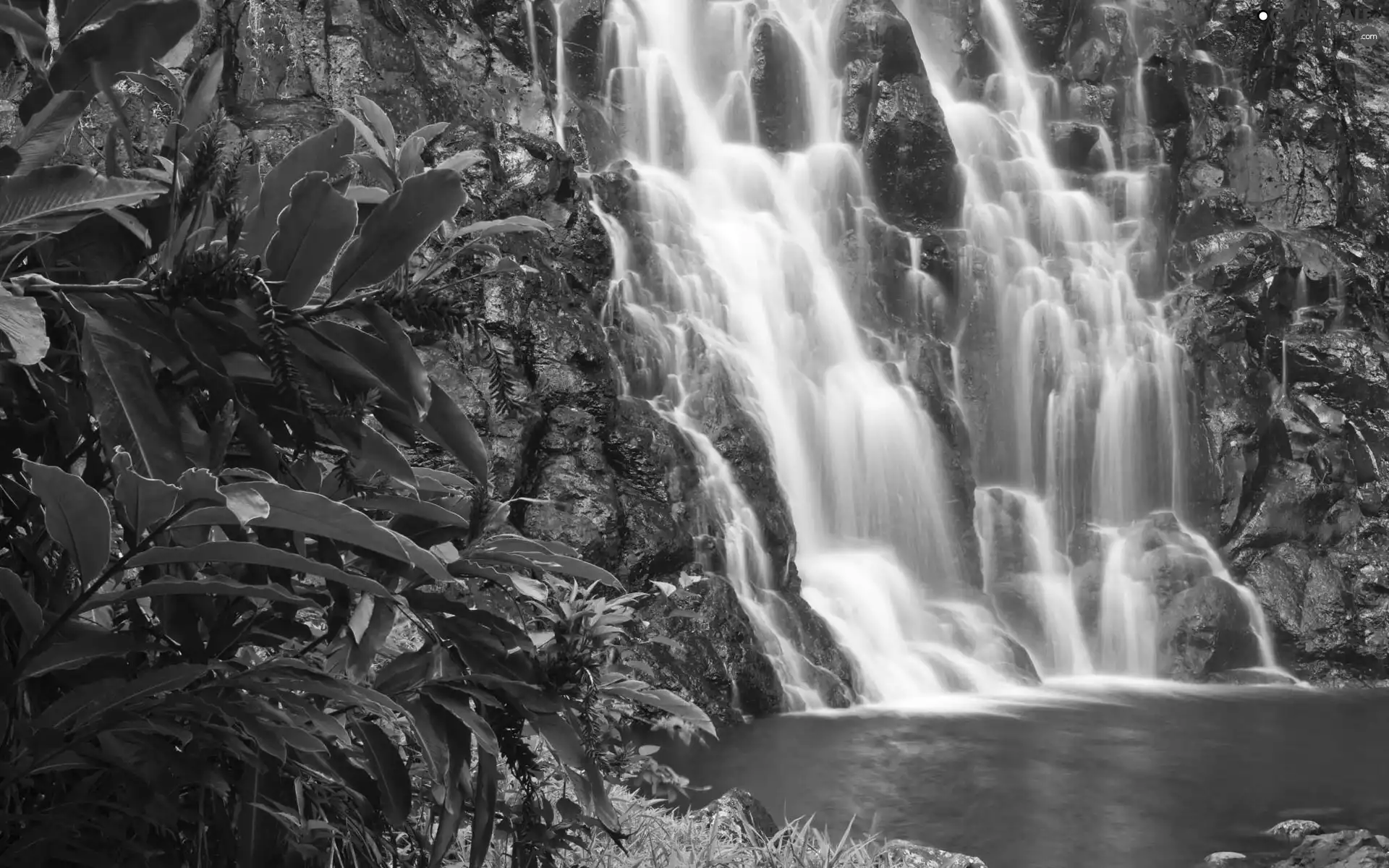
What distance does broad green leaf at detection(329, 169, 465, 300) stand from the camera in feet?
4.93

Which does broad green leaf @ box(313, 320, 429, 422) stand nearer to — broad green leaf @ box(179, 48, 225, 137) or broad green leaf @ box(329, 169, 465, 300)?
broad green leaf @ box(329, 169, 465, 300)

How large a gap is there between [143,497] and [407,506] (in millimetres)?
575

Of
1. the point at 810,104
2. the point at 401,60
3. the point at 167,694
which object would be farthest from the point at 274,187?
the point at 810,104

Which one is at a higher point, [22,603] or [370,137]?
[370,137]

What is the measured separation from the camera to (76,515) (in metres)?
1.41

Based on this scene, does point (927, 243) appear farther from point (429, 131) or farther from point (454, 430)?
point (454, 430)

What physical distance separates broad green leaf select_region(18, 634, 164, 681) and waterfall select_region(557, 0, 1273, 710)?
10.7m

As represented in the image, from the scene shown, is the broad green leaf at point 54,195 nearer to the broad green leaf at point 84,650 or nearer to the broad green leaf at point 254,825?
the broad green leaf at point 84,650

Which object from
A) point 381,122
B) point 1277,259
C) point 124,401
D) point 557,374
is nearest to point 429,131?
point 381,122

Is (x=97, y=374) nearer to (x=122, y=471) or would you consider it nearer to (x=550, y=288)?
(x=122, y=471)

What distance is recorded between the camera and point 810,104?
69.0ft

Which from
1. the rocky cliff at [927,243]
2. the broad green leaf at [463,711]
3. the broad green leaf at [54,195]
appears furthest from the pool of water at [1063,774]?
the broad green leaf at [54,195]

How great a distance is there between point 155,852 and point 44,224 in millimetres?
1039

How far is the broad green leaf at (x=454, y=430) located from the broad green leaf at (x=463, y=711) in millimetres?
382
